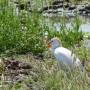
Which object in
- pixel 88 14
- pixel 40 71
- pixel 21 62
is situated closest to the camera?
pixel 40 71

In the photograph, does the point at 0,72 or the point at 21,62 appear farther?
the point at 21,62

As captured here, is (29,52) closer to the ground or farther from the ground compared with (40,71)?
closer to the ground

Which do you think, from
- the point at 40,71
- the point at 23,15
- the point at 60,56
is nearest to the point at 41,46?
the point at 23,15

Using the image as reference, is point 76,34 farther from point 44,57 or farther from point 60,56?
point 60,56

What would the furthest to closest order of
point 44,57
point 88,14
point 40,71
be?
1. point 88,14
2. point 44,57
3. point 40,71

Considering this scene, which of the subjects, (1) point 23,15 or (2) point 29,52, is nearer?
(2) point 29,52

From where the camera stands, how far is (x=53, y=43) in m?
9.44

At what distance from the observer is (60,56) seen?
8.70 meters

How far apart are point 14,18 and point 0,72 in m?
2.50

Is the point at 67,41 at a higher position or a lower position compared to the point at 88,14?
higher

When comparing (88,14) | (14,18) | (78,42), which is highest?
(14,18)

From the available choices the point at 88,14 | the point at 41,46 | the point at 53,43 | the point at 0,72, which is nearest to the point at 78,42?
the point at 41,46

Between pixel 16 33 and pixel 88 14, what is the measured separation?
1442cm

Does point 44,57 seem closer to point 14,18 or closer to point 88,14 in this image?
point 14,18
